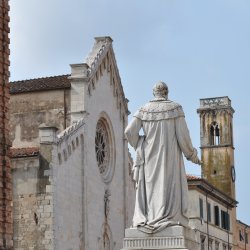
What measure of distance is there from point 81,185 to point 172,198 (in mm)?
28265

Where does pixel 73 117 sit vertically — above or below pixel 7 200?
above

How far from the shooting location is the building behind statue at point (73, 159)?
36438mm

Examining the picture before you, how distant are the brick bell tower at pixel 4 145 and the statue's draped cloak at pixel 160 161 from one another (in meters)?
9.70

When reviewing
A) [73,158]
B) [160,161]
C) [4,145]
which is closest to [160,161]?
[160,161]

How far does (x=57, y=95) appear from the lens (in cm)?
4297

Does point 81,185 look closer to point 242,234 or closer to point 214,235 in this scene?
point 214,235

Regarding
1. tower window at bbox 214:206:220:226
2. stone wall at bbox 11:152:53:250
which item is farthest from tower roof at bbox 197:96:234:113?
stone wall at bbox 11:152:53:250

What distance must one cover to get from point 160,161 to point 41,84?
31.3 meters

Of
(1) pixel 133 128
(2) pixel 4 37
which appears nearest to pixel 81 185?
(2) pixel 4 37

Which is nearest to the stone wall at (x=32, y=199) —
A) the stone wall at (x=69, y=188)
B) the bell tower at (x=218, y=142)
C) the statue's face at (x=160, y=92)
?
the stone wall at (x=69, y=188)

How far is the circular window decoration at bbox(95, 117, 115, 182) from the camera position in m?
45.1

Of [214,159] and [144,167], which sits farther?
[214,159]

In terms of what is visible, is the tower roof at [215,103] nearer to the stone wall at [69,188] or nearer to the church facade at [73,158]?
the church facade at [73,158]

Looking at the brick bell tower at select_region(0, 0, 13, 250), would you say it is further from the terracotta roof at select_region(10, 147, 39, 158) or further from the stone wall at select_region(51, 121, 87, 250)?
the stone wall at select_region(51, 121, 87, 250)
